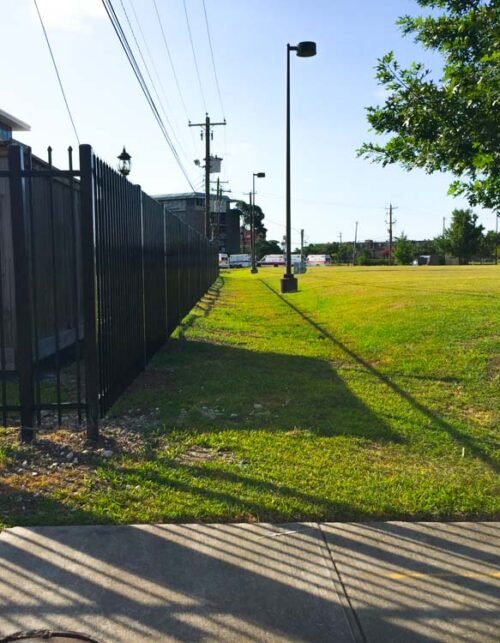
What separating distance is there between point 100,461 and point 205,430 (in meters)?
1.15

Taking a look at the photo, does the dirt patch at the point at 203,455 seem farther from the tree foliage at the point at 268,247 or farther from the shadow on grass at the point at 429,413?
the tree foliage at the point at 268,247

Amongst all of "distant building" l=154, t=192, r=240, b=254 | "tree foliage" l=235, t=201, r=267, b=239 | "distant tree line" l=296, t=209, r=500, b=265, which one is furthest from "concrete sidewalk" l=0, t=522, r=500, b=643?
"tree foliage" l=235, t=201, r=267, b=239

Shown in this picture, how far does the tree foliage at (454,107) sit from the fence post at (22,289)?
121 inches

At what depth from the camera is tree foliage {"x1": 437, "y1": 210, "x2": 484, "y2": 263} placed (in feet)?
253

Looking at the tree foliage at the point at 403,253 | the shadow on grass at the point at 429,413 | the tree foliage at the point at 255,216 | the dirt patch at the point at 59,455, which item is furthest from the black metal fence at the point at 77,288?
the tree foliage at the point at 255,216

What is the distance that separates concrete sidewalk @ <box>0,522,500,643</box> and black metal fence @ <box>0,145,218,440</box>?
72.1 inches

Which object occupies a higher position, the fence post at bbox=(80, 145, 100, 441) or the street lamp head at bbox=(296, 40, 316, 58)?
the street lamp head at bbox=(296, 40, 316, 58)

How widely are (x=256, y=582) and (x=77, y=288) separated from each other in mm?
5536

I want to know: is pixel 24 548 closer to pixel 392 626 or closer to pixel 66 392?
pixel 392 626

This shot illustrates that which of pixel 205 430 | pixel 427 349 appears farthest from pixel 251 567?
pixel 427 349

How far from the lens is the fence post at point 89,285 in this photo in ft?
16.0

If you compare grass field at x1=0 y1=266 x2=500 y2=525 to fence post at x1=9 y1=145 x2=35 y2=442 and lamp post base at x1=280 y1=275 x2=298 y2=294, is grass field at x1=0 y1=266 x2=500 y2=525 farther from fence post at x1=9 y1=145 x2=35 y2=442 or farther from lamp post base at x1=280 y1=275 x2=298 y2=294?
lamp post base at x1=280 y1=275 x2=298 y2=294

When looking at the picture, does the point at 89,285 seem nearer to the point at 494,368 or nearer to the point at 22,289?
the point at 22,289

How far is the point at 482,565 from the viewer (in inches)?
127
